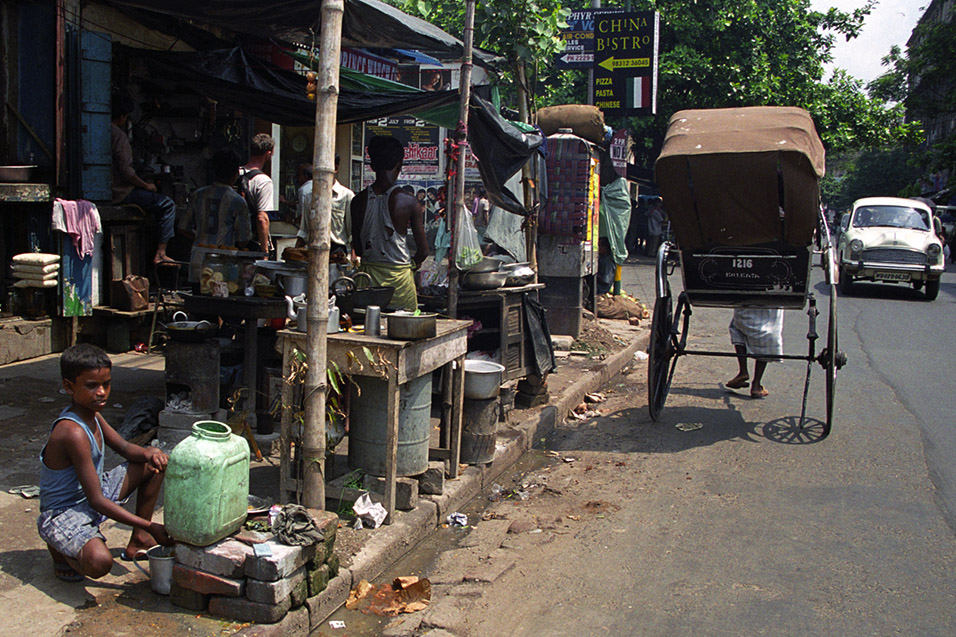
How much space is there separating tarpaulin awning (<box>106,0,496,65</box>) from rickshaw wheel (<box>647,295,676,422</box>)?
298 cm

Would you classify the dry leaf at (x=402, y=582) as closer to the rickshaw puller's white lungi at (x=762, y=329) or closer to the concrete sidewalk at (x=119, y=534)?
the concrete sidewalk at (x=119, y=534)

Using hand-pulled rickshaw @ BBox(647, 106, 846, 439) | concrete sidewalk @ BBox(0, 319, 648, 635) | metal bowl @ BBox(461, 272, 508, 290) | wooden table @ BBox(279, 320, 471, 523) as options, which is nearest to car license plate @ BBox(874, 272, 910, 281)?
hand-pulled rickshaw @ BBox(647, 106, 846, 439)

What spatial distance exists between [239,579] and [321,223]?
1.71 metres

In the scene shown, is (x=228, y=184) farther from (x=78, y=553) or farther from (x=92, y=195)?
(x=78, y=553)

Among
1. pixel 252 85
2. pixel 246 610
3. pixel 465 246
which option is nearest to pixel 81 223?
pixel 252 85

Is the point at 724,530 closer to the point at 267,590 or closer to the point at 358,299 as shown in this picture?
the point at 358,299

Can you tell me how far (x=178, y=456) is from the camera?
11.2ft

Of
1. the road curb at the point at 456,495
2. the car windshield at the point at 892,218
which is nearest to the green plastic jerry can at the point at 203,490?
the road curb at the point at 456,495

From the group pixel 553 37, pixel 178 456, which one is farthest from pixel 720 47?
pixel 178 456

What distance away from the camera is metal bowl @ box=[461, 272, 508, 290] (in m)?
6.90

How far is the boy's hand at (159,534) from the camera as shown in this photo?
139 inches

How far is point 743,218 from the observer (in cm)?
673

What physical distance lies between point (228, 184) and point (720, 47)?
73.2 ft

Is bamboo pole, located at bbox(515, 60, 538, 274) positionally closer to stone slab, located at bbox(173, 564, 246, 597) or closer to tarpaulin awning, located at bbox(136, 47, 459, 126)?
tarpaulin awning, located at bbox(136, 47, 459, 126)
